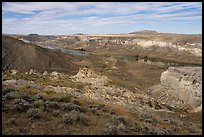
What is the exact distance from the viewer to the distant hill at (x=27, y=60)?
186 feet

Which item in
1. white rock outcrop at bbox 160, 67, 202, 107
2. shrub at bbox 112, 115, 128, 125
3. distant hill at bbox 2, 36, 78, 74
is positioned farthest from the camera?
distant hill at bbox 2, 36, 78, 74

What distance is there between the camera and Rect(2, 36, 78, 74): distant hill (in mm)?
56653

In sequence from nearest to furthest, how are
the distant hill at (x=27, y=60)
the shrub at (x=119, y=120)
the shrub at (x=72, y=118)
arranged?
the shrub at (x=72, y=118), the shrub at (x=119, y=120), the distant hill at (x=27, y=60)

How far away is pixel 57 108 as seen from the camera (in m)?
12.6

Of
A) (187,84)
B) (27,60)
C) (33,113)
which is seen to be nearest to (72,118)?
(33,113)

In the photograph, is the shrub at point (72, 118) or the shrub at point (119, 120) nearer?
the shrub at point (72, 118)

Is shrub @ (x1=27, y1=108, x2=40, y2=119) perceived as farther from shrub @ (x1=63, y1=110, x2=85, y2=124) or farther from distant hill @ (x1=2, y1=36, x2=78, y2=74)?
distant hill @ (x1=2, y1=36, x2=78, y2=74)

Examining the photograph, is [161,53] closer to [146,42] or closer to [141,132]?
[146,42]

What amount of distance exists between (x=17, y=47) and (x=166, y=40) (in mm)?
77641

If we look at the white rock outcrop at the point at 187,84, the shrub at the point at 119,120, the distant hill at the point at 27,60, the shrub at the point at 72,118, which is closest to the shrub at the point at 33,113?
the shrub at the point at 72,118

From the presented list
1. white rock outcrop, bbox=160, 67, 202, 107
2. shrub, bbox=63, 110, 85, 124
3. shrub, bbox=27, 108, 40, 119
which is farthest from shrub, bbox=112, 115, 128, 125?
white rock outcrop, bbox=160, 67, 202, 107

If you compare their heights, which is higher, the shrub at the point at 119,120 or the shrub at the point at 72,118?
the shrub at the point at 72,118

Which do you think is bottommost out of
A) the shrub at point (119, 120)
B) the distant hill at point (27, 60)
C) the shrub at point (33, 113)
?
the distant hill at point (27, 60)

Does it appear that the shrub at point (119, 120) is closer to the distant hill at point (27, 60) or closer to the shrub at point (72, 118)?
the shrub at point (72, 118)
